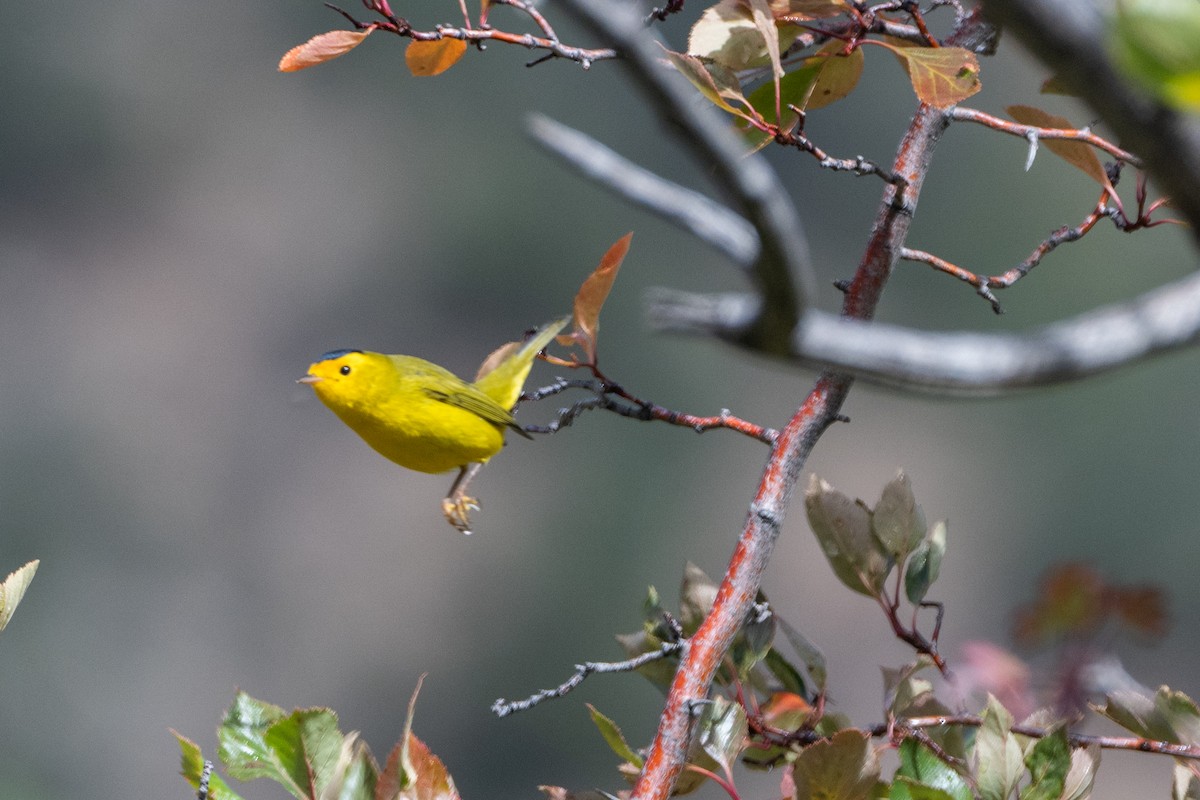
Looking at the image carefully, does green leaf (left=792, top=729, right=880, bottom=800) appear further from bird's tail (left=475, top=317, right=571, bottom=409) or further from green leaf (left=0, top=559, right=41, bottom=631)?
bird's tail (left=475, top=317, right=571, bottom=409)

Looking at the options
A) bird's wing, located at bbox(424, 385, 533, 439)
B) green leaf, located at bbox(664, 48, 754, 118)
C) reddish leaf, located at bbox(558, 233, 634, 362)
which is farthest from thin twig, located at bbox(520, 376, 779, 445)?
bird's wing, located at bbox(424, 385, 533, 439)

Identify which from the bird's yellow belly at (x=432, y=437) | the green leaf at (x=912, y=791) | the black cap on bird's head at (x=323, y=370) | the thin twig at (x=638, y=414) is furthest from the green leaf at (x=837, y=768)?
the black cap on bird's head at (x=323, y=370)

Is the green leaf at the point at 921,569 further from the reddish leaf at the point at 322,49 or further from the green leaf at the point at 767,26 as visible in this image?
the reddish leaf at the point at 322,49

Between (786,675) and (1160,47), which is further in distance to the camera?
(786,675)

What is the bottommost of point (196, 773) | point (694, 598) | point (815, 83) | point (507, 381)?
point (196, 773)

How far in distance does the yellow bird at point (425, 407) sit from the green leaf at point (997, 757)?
13.5 inches

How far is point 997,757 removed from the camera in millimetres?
370

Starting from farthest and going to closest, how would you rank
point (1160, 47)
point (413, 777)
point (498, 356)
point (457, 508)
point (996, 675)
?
point (457, 508) → point (498, 356) → point (996, 675) → point (413, 777) → point (1160, 47)

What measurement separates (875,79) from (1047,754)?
330cm

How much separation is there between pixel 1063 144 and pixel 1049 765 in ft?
0.80

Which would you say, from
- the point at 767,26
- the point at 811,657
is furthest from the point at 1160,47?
the point at 811,657

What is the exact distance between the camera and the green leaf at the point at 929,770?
38cm

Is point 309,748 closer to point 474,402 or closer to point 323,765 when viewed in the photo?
point 323,765

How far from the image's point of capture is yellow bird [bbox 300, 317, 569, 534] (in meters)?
0.68
